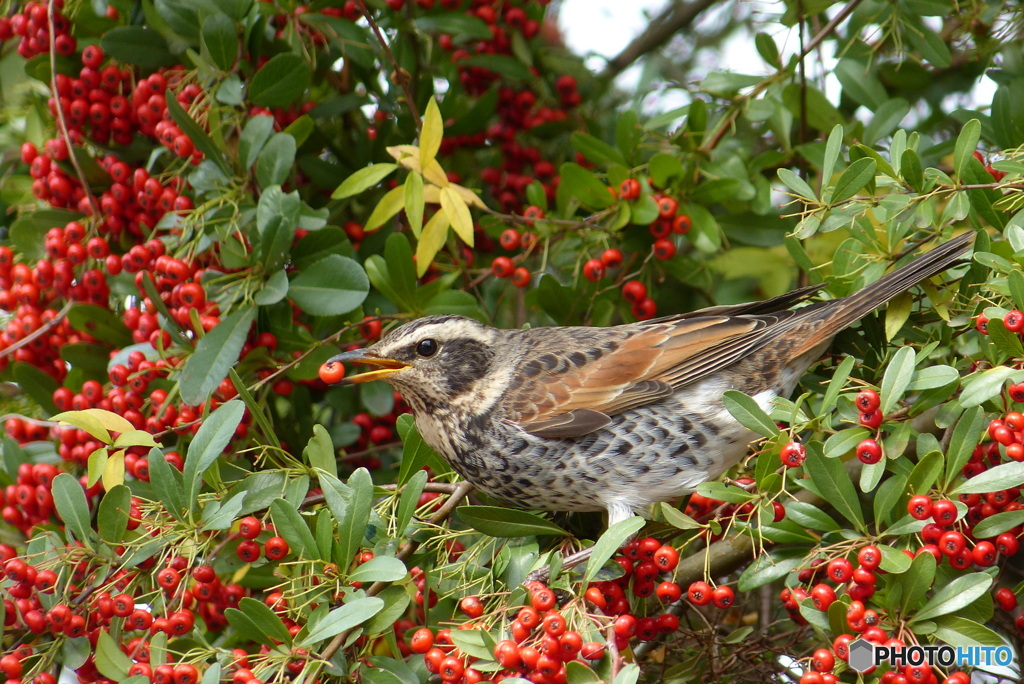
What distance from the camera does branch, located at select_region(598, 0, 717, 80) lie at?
4715 mm

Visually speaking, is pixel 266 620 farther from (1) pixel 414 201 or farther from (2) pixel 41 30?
(2) pixel 41 30

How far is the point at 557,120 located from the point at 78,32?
1899 mm

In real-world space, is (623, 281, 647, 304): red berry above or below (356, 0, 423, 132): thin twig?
below

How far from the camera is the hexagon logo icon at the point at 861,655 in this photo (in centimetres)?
216

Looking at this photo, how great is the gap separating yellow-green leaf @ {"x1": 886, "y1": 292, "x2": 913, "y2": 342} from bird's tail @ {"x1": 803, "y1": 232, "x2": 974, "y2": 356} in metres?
0.04

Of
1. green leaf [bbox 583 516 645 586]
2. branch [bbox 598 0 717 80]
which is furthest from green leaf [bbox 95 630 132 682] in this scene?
branch [bbox 598 0 717 80]

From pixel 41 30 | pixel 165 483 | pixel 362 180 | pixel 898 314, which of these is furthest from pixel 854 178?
pixel 41 30

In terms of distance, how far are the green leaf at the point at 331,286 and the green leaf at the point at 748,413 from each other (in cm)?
118

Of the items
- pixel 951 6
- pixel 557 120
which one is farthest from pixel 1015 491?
pixel 557 120

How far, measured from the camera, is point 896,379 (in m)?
2.31

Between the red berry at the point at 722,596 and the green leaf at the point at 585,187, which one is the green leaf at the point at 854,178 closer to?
the green leaf at the point at 585,187

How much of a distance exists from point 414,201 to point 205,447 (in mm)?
968

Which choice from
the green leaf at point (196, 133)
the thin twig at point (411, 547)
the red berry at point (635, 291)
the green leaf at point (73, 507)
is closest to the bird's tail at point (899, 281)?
the red berry at point (635, 291)

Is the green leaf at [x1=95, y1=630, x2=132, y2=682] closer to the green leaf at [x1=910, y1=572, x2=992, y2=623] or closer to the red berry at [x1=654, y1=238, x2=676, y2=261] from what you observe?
the green leaf at [x1=910, y1=572, x2=992, y2=623]
